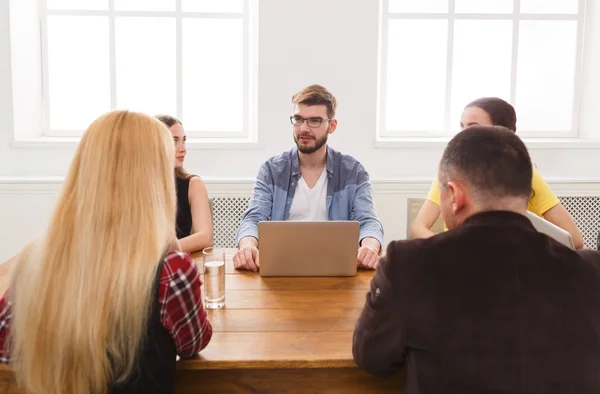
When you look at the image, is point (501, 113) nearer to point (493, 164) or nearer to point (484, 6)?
point (493, 164)

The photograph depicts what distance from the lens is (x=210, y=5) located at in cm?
Answer: 391

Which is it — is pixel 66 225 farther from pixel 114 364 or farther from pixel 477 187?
pixel 477 187

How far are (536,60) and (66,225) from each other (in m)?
3.75

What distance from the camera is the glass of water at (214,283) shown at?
5.34ft

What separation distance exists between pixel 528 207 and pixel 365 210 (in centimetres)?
71

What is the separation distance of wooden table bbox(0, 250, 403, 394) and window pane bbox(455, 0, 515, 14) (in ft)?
10.0

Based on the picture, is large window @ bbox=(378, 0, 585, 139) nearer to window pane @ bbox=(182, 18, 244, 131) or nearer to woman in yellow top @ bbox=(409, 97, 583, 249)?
window pane @ bbox=(182, 18, 244, 131)

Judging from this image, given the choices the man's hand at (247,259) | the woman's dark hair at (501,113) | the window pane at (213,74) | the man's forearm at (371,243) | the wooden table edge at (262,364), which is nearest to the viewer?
the wooden table edge at (262,364)

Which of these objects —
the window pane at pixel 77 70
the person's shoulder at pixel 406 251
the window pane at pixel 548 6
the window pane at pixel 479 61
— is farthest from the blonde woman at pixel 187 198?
the window pane at pixel 548 6

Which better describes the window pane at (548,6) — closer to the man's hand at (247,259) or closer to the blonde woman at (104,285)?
the man's hand at (247,259)

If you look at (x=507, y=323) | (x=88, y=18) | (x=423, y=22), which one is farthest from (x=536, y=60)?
(x=507, y=323)

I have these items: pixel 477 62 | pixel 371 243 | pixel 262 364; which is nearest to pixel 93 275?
pixel 262 364

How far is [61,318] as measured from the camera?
1.15 m

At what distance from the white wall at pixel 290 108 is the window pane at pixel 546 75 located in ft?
1.08
